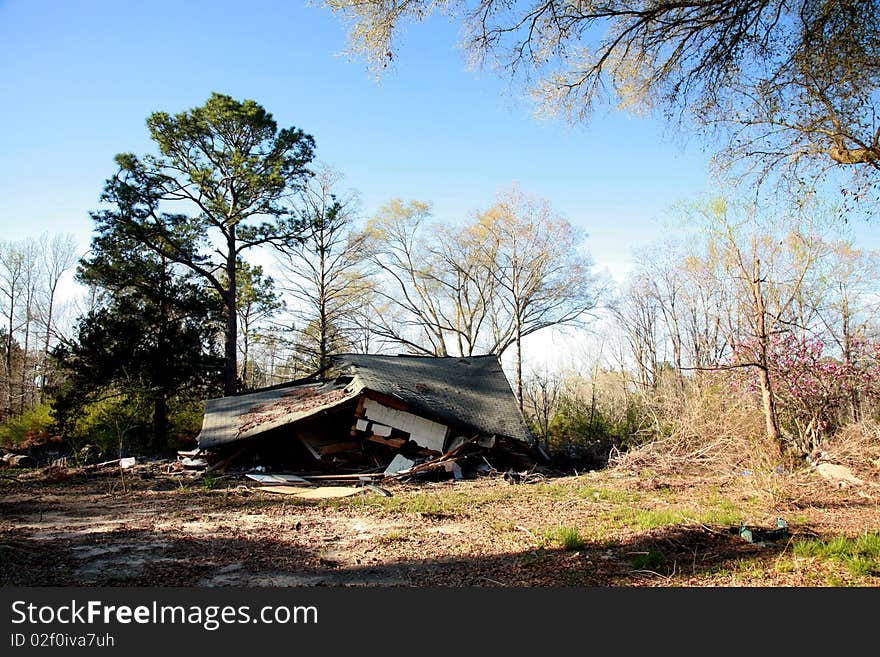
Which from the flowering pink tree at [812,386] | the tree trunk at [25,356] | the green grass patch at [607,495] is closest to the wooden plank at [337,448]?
the green grass patch at [607,495]

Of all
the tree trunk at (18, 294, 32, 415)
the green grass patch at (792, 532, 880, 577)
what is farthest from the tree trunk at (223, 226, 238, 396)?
the green grass patch at (792, 532, 880, 577)

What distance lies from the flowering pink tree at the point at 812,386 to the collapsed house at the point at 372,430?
567 cm

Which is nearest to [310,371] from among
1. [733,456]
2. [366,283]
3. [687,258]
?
[366,283]

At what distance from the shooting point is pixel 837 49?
701 centimetres

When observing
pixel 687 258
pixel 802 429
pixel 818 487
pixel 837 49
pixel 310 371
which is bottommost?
pixel 818 487

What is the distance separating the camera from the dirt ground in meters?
4.98

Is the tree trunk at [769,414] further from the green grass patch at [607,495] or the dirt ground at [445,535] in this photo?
the green grass patch at [607,495]

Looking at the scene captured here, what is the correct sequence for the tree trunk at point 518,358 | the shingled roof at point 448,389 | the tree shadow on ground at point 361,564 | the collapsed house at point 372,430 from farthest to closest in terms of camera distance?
the tree trunk at point 518,358
the shingled roof at point 448,389
the collapsed house at point 372,430
the tree shadow on ground at point 361,564

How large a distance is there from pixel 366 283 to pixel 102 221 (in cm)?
1393

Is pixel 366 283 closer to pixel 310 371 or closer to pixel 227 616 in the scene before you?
pixel 310 371

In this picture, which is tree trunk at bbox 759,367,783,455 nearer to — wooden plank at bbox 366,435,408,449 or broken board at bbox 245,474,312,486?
wooden plank at bbox 366,435,408,449

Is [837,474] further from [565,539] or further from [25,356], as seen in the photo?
[25,356]

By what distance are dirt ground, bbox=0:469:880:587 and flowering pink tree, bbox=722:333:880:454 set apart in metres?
2.64

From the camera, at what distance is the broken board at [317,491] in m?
10.4
